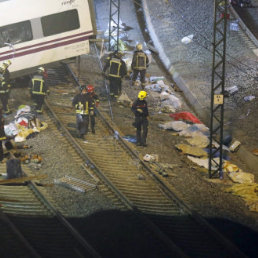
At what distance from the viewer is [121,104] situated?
19000mm

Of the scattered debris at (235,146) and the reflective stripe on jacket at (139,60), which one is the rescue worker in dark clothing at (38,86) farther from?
the scattered debris at (235,146)

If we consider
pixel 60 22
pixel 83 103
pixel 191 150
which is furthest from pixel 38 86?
pixel 191 150

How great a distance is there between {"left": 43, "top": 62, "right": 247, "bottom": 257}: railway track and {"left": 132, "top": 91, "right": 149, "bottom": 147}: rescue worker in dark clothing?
46cm

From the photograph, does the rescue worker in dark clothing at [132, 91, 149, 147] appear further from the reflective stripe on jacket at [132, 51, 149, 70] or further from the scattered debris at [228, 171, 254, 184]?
the reflective stripe on jacket at [132, 51, 149, 70]

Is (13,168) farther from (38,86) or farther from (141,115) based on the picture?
(38,86)

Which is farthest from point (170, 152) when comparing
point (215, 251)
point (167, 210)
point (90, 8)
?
point (90, 8)

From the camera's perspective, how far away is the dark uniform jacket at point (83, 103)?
1504 centimetres

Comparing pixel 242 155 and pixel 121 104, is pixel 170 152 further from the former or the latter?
pixel 121 104

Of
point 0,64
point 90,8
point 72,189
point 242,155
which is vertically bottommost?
point 242,155

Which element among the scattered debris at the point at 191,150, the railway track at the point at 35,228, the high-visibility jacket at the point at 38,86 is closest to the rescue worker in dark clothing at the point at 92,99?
the high-visibility jacket at the point at 38,86

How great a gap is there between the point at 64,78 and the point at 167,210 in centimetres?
983

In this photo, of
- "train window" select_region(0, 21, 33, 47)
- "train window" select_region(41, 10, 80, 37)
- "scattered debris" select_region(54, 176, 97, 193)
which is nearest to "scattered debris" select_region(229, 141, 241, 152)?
"scattered debris" select_region(54, 176, 97, 193)

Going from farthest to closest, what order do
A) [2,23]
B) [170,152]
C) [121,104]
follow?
1. [121,104]
2. [2,23]
3. [170,152]

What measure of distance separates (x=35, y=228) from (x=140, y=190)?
9.97 feet
